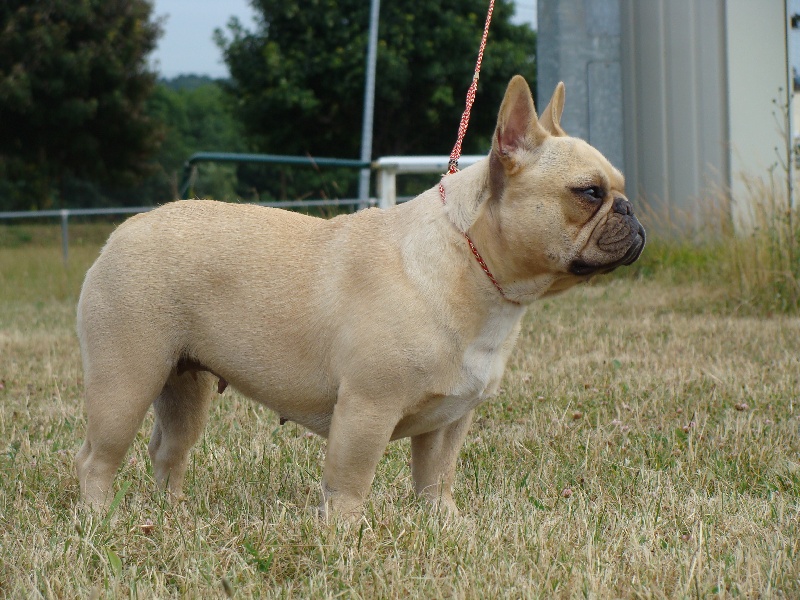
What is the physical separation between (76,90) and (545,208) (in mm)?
26103

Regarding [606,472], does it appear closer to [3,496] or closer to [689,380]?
[689,380]

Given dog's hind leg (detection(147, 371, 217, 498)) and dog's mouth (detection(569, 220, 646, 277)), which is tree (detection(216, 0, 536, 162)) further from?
dog's mouth (detection(569, 220, 646, 277))

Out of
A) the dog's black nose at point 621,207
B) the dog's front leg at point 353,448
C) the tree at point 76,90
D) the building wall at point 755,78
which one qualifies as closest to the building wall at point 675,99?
the building wall at point 755,78

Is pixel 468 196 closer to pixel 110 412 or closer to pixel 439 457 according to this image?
pixel 439 457

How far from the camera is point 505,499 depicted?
11.5 feet

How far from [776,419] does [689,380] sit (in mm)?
776

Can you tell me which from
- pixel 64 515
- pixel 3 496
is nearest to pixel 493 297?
pixel 64 515

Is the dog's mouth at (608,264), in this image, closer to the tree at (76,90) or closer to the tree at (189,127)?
the tree at (76,90)

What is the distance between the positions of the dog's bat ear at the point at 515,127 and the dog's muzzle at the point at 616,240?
0.33m

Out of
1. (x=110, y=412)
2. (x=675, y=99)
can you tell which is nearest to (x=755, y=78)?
(x=675, y=99)

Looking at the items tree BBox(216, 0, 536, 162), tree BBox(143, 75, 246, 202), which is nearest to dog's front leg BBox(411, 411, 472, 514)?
tree BBox(216, 0, 536, 162)

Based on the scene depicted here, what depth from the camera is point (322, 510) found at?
3.14 meters

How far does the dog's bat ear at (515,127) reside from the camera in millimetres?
2963

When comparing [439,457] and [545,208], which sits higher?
[545,208]
